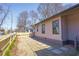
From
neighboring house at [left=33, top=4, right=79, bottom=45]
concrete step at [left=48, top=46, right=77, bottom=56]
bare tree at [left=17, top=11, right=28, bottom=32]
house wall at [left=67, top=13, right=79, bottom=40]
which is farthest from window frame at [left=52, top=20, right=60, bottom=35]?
bare tree at [left=17, top=11, right=28, bottom=32]

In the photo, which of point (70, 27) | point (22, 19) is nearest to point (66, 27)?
point (70, 27)

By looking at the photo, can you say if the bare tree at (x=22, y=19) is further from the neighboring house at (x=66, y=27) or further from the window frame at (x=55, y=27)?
the window frame at (x=55, y=27)

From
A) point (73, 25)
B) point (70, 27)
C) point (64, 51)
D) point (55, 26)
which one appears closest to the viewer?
point (64, 51)

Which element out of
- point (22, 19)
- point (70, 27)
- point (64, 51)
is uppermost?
point (22, 19)

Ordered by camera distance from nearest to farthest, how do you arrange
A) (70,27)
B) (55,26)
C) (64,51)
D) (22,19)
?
1. (64,51)
2. (22,19)
3. (70,27)
4. (55,26)

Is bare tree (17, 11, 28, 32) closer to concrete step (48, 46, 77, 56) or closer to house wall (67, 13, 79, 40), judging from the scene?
concrete step (48, 46, 77, 56)

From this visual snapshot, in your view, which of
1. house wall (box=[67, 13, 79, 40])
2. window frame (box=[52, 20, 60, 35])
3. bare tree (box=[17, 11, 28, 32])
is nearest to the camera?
bare tree (box=[17, 11, 28, 32])

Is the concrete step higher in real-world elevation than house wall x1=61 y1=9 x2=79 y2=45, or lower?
lower

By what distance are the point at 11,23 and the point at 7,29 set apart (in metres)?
0.31

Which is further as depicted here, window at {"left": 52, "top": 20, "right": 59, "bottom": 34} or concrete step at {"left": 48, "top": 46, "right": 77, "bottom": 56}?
window at {"left": 52, "top": 20, "right": 59, "bottom": 34}

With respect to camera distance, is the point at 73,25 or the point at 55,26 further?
the point at 55,26

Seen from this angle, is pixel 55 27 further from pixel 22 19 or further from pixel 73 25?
pixel 22 19

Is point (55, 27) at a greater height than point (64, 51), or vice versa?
point (55, 27)

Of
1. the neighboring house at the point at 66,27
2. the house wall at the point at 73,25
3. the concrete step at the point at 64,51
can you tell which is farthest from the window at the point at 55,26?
the concrete step at the point at 64,51
